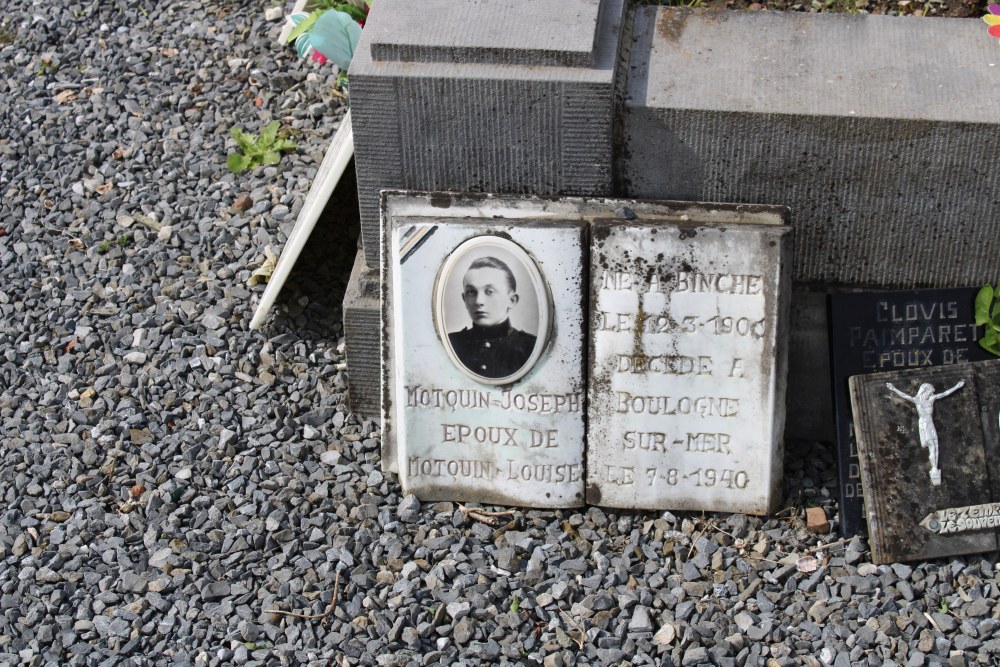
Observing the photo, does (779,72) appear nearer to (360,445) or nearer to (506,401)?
(506,401)

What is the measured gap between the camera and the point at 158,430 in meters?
4.08

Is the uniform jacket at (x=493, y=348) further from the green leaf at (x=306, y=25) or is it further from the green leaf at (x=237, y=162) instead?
the green leaf at (x=306, y=25)

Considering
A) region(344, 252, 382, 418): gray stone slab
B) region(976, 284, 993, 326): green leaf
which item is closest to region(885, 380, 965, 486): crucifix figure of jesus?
region(976, 284, 993, 326): green leaf

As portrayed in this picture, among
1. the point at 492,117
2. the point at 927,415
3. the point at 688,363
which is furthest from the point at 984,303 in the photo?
the point at 492,117

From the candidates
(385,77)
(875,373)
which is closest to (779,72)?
(875,373)

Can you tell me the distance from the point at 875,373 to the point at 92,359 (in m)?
2.58

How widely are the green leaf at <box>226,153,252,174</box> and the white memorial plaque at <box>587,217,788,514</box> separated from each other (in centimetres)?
199

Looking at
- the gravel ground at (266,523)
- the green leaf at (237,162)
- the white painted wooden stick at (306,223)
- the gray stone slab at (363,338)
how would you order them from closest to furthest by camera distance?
the gravel ground at (266,523) → the gray stone slab at (363,338) → the white painted wooden stick at (306,223) → the green leaf at (237,162)

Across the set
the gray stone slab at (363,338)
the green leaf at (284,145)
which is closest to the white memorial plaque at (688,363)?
the gray stone slab at (363,338)

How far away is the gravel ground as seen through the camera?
3.38 meters

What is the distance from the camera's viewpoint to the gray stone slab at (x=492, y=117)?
11.8 ft

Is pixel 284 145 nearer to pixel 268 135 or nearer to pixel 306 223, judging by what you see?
pixel 268 135

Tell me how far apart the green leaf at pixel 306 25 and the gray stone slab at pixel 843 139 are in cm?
179

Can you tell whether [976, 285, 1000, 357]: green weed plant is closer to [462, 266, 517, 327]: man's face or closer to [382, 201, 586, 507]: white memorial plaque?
[382, 201, 586, 507]: white memorial plaque
